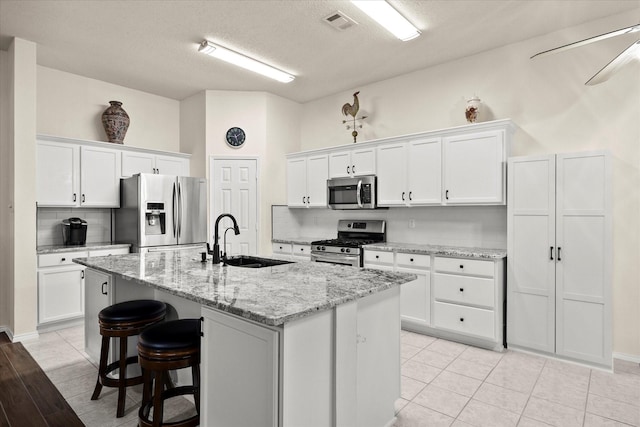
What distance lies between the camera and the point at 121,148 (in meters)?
4.80

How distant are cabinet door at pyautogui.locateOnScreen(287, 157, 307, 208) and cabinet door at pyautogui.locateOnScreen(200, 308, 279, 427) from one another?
3.73 metres

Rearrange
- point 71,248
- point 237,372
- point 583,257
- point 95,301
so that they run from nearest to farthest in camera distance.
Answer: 1. point 237,372
2. point 95,301
3. point 583,257
4. point 71,248

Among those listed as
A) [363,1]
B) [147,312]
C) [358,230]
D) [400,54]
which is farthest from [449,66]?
[147,312]

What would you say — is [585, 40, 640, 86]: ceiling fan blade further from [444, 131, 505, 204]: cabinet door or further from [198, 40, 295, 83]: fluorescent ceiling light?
[198, 40, 295, 83]: fluorescent ceiling light

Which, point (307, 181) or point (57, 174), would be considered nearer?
point (57, 174)

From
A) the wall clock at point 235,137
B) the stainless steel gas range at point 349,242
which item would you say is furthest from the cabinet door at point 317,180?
the wall clock at point 235,137

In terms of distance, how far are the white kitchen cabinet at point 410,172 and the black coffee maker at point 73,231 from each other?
3.71 meters

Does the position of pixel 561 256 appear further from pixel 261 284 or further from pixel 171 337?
pixel 171 337

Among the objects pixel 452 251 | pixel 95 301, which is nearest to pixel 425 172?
pixel 452 251

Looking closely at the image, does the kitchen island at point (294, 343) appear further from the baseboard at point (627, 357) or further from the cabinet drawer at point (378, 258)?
the baseboard at point (627, 357)

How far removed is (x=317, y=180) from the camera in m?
5.26

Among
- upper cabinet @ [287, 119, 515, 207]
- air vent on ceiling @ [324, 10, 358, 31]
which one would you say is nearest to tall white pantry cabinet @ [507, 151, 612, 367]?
upper cabinet @ [287, 119, 515, 207]

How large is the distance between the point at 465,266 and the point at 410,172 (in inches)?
50.2

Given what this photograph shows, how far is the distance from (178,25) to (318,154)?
7.91 ft
